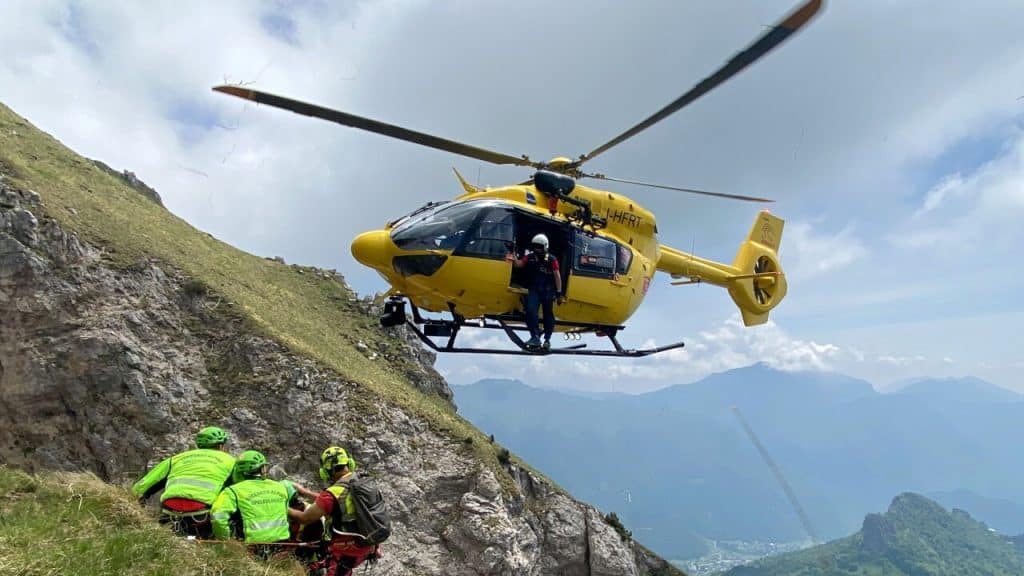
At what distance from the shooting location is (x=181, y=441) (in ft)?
83.9

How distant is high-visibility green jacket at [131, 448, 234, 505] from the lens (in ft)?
19.6

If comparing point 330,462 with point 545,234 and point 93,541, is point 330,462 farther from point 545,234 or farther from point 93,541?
point 545,234

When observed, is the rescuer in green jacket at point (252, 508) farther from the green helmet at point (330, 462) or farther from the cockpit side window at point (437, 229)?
the cockpit side window at point (437, 229)

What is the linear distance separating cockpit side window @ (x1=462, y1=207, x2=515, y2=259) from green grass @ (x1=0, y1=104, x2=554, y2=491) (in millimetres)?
21768

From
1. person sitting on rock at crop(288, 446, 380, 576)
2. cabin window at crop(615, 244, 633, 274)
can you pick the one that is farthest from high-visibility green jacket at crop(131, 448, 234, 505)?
cabin window at crop(615, 244, 633, 274)

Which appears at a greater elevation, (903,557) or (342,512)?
(903,557)

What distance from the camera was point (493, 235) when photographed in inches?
448

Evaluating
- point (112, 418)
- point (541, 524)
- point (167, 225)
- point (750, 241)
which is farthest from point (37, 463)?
point (750, 241)

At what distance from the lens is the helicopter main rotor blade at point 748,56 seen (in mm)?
7047

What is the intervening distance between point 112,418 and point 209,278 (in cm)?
944

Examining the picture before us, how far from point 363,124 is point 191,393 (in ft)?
73.1

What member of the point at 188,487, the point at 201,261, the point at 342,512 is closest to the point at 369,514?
the point at 342,512

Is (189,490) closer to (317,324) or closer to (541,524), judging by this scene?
(541,524)

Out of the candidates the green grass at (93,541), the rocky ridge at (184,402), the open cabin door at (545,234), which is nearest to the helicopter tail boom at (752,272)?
the open cabin door at (545,234)
